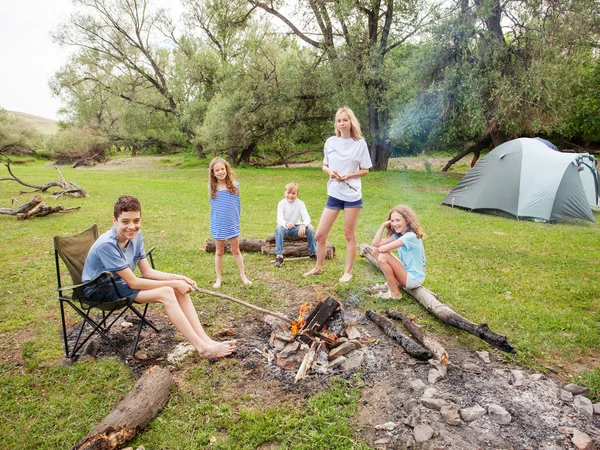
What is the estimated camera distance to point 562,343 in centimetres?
359

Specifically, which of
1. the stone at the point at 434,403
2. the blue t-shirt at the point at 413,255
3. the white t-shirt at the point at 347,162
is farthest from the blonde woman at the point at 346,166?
the stone at the point at 434,403

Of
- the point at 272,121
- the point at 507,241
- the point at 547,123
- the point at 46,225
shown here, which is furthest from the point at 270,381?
the point at 272,121

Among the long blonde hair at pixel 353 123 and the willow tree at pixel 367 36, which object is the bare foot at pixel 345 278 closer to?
the long blonde hair at pixel 353 123

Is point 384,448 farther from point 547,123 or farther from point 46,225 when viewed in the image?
point 547,123

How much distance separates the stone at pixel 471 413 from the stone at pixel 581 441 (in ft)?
1.73

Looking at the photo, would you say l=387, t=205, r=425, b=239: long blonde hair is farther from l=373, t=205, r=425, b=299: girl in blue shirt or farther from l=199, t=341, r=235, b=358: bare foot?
l=199, t=341, r=235, b=358: bare foot

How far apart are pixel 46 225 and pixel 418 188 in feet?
37.3

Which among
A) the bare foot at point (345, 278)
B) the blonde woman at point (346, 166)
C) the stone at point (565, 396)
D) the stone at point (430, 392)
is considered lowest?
the stone at point (565, 396)

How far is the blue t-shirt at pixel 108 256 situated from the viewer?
317 centimetres

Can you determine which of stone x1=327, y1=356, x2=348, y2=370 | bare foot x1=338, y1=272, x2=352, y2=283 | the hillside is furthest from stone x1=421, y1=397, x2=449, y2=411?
the hillside

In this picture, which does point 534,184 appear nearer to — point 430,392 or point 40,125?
point 430,392

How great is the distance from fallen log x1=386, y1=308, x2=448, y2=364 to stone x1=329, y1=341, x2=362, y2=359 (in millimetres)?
604

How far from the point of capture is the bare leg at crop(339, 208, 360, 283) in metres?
4.79

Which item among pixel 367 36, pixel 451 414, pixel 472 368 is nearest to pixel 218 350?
pixel 451 414
